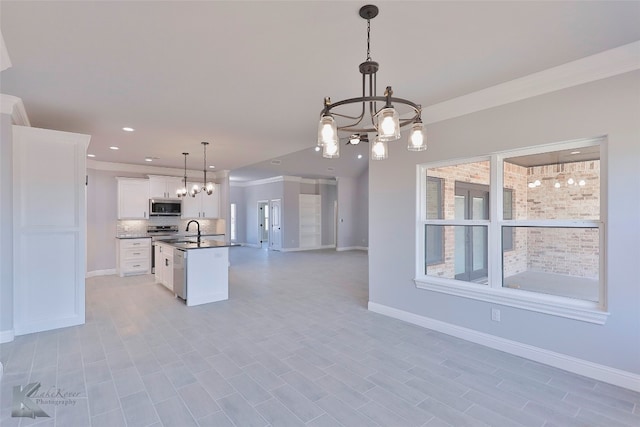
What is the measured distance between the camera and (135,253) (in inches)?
278

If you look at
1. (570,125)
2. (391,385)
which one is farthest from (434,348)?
(570,125)

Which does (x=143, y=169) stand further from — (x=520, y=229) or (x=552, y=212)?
(x=552, y=212)

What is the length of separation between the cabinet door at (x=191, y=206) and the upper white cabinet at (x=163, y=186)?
1.16 ft

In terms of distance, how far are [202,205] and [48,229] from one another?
4.71 metres

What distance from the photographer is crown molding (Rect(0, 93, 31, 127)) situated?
10.7 ft

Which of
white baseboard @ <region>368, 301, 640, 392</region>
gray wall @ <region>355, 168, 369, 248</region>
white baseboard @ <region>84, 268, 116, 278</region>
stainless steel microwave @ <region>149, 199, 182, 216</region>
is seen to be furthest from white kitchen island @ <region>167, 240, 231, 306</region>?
gray wall @ <region>355, 168, 369, 248</region>

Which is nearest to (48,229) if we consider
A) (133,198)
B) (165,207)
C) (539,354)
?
(133,198)

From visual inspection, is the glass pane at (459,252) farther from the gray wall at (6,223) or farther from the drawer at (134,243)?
the drawer at (134,243)

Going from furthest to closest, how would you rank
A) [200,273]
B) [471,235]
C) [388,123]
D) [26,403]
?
[200,273], [471,235], [26,403], [388,123]

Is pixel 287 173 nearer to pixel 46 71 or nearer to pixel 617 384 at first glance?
pixel 46 71

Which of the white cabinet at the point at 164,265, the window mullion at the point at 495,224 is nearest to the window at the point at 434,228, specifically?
the window mullion at the point at 495,224

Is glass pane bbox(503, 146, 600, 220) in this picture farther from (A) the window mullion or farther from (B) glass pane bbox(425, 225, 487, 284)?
(B) glass pane bbox(425, 225, 487, 284)

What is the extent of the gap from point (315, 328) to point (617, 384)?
279 cm

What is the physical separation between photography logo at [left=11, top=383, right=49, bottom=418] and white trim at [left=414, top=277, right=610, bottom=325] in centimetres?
366
